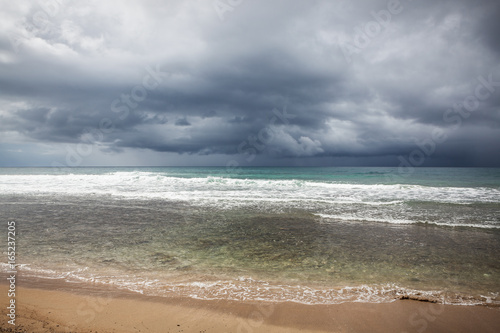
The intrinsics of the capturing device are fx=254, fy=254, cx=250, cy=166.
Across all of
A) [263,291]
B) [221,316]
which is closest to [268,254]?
[263,291]

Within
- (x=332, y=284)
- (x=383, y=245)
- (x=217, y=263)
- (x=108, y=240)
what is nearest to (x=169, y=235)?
(x=108, y=240)

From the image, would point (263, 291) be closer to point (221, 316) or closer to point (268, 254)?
point (221, 316)

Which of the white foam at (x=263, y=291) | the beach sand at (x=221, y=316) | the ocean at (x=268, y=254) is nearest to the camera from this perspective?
the beach sand at (x=221, y=316)

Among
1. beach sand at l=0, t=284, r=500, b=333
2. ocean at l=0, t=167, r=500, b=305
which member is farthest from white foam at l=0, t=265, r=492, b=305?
beach sand at l=0, t=284, r=500, b=333

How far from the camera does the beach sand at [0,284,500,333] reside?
4.04 m

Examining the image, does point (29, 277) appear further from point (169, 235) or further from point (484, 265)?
point (484, 265)

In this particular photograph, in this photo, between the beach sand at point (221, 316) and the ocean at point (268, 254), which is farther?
the ocean at point (268, 254)

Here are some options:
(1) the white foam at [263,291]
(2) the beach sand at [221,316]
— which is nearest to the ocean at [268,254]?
(1) the white foam at [263,291]

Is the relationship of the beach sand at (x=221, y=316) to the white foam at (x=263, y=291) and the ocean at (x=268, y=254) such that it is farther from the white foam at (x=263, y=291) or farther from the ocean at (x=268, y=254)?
the ocean at (x=268, y=254)

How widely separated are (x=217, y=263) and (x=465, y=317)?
517 cm

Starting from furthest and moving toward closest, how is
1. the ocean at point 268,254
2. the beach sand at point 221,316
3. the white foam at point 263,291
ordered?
the ocean at point 268,254 < the white foam at point 263,291 < the beach sand at point 221,316

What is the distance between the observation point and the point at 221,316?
4.33 meters

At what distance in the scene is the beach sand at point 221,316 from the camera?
404 cm

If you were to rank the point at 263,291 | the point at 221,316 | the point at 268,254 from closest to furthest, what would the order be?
1. the point at 221,316
2. the point at 263,291
3. the point at 268,254
